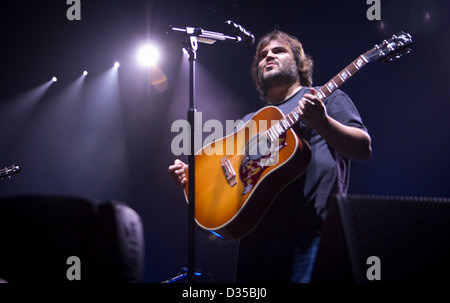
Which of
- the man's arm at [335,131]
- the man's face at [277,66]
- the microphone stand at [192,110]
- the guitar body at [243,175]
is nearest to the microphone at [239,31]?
the microphone stand at [192,110]

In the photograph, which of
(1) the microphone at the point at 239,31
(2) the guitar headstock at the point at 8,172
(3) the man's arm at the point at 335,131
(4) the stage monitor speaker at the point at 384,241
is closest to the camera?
(4) the stage monitor speaker at the point at 384,241

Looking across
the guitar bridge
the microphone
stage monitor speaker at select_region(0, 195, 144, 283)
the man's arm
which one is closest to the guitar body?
the guitar bridge

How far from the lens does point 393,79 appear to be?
3920 millimetres

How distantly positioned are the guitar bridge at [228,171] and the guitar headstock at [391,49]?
40.1 inches

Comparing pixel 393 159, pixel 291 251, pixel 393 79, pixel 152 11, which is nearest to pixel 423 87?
pixel 393 79

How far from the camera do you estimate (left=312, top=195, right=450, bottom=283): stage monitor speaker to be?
0.84 meters

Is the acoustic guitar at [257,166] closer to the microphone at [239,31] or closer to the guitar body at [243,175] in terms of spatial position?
the guitar body at [243,175]

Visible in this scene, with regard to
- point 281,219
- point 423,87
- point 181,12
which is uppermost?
point 181,12

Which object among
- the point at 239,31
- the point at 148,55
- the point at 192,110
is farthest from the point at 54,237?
the point at 148,55

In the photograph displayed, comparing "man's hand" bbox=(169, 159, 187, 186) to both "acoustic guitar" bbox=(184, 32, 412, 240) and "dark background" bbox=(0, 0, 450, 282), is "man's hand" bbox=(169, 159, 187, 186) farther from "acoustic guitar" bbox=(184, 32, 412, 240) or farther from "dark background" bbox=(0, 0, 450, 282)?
"dark background" bbox=(0, 0, 450, 282)

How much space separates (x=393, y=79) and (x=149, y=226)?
3.79 meters

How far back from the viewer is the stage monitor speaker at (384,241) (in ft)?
2.74

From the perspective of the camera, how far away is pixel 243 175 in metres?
2.00
